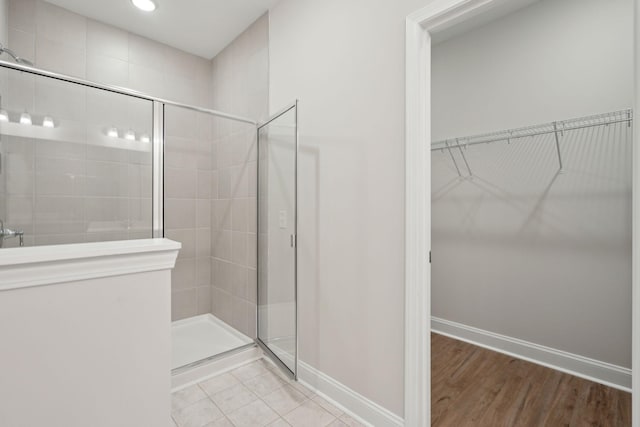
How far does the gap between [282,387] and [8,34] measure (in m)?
3.02

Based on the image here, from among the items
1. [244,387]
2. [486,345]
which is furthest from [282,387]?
[486,345]

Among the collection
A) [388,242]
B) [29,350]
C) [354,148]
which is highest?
[354,148]

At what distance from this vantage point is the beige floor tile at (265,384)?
1.84 metres

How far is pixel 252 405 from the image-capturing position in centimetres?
170

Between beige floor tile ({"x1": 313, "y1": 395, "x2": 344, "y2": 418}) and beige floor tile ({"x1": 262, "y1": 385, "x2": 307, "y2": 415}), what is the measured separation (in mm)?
79

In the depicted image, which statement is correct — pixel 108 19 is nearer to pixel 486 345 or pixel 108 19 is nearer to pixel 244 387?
pixel 244 387

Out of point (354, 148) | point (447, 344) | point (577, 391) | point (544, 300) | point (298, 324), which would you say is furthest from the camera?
point (447, 344)

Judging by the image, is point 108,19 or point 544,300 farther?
point 108,19

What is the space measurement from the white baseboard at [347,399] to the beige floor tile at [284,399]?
10 centimetres

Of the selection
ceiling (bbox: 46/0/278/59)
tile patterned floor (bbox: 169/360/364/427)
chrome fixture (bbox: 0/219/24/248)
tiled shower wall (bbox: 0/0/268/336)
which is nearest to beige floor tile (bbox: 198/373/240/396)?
tile patterned floor (bbox: 169/360/364/427)

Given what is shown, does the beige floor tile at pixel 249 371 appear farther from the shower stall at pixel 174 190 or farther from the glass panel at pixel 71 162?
the glass panel at pixel 71 162

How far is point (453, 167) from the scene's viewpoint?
2.65m

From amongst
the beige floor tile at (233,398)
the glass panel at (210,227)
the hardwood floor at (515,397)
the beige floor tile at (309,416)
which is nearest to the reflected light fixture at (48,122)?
the glass panel at (210,227)

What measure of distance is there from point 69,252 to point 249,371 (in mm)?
1506
